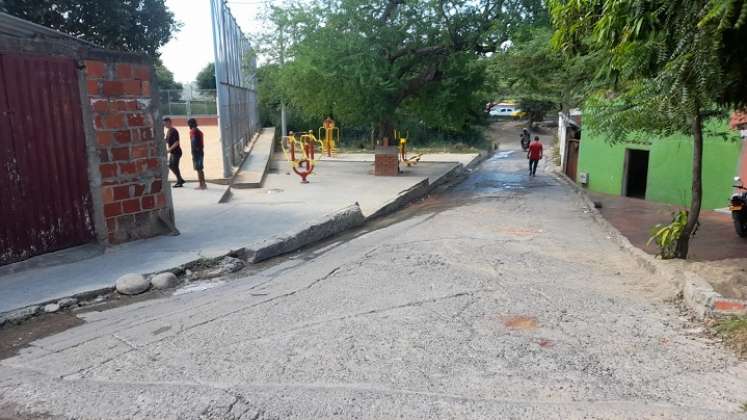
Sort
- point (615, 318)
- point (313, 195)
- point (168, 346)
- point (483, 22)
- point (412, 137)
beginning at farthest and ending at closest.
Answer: point (412, 137)
point (483, 22)
point (313, 195)
point (615, 318)
point (168, 346)

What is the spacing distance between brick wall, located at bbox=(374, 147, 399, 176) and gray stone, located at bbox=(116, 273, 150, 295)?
11.1 metres

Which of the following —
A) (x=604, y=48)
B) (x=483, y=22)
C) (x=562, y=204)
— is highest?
(x=483, y=22)

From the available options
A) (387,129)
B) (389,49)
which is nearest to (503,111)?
(387,129)

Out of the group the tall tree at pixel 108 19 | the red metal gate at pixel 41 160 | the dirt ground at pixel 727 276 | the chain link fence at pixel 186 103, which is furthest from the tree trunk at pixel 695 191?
the chain link fence at pixel 186 103

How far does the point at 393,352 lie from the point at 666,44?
3.37m

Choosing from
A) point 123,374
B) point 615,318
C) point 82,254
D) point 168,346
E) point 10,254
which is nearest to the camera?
point 123,374

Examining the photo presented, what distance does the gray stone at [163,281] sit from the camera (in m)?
5.32

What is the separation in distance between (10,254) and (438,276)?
4258 millimetres

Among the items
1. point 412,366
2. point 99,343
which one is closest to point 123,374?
point 99,343

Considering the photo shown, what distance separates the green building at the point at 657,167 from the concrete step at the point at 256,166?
7793 mm

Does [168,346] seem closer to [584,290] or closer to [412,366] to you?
[412,366]

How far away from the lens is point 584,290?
5.13m

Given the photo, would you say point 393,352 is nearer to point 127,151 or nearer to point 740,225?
point 127,151

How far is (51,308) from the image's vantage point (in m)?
4.61
